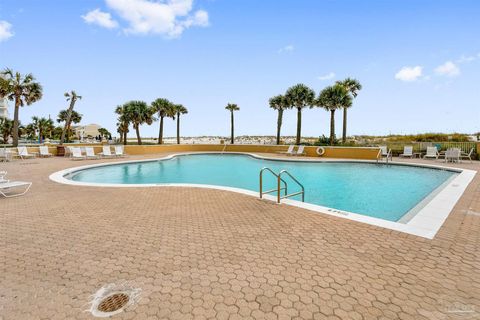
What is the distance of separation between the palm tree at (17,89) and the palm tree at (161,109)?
13070mm

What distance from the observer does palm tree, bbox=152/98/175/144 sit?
116 feet

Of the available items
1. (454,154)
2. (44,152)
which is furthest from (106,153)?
(454,154)

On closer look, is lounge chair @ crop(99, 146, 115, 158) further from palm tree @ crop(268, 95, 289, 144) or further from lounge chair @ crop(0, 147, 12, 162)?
palm tree @ crop(268, 95, 289, 144)

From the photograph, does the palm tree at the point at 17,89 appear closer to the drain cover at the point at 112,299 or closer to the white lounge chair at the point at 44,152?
the white lounge chair at the point at 44,152

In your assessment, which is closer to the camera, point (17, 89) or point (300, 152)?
point (300, 152)

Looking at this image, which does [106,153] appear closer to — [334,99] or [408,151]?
[334,99]

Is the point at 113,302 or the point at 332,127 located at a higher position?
the point at 332,127

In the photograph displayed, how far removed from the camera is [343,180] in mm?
12250

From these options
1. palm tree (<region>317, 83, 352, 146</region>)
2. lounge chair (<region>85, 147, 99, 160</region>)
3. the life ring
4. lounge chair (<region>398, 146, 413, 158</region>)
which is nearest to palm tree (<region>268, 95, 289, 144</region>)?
palm tree (<region>317, 83, 352, 146</region>)

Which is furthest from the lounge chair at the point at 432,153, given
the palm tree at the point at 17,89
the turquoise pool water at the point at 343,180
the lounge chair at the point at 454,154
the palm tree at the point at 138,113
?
the palm tree at the point at 17,89

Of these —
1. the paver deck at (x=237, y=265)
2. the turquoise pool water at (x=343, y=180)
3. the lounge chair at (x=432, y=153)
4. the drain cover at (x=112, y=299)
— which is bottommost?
the turquoise pool water at (x=343, y=180)

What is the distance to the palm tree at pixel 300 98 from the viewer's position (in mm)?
29797

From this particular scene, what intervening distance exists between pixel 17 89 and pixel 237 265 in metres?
33.0

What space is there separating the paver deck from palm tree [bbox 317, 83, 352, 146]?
22.5 m
